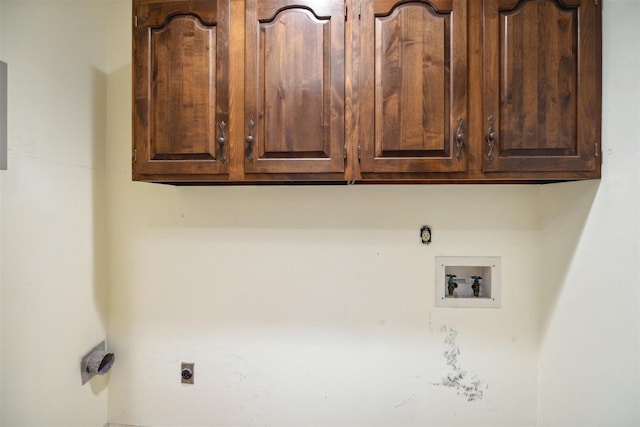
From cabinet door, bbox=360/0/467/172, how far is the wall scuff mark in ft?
2.80

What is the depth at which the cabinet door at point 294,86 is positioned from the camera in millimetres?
1023

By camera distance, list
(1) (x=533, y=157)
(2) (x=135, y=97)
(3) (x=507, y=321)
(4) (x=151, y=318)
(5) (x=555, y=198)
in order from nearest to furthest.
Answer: (1) (x=533, y=157) → (2) (x=135, y=97) → (5) (x=555, y=198) → (3) (x=507, y=321) → (4) (x=151, y=318)

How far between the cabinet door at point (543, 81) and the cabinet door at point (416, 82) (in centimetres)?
11

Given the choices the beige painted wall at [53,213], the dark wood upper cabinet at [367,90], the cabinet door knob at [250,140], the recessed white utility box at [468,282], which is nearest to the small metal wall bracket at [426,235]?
the recessed white utility box at [468,282]

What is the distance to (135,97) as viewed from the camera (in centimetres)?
110

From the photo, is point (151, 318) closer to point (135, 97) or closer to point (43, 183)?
point (43, 183)

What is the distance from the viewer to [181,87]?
1077 millimetres

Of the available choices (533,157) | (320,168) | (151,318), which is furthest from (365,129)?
(151,318)

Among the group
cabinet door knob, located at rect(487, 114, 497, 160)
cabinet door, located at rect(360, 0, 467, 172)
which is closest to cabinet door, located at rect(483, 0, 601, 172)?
cabinet door knob, located at rect(487, 114, 497, 160)

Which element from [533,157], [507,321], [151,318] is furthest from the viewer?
[151,318]

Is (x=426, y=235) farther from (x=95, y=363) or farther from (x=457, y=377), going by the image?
(x=95, y=363)

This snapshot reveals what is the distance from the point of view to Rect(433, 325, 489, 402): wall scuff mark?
1334 millimetres

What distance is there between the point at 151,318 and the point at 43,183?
0.78 metres

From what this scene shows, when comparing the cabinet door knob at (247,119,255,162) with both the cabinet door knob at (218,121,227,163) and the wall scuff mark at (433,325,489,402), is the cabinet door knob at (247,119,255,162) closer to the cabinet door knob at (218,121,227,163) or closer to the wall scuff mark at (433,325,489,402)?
the cabinet door knob at (218,121,227,163)
